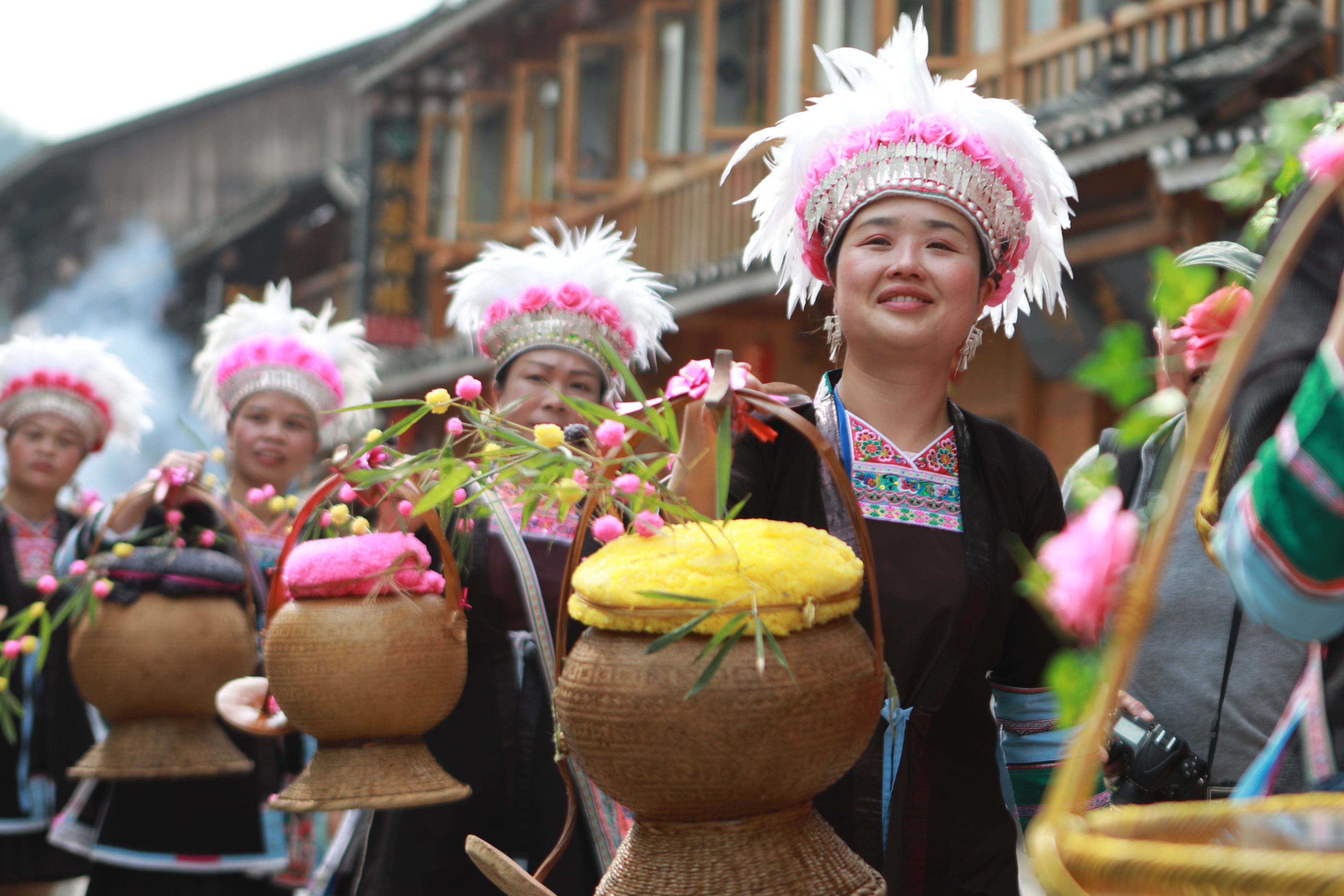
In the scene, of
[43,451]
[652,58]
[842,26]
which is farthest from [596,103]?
[43,451]

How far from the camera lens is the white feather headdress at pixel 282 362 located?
508 cm

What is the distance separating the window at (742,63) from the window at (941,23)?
1.83m

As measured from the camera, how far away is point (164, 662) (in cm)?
397

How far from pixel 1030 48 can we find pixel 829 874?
6963 mm

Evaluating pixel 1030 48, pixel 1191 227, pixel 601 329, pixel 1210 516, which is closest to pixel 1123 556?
pixel 1210 516

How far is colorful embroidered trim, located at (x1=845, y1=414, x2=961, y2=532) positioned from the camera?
2.50 meters

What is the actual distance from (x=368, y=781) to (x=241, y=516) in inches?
97.8

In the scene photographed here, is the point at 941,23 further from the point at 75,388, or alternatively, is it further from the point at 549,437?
the point at 549,437

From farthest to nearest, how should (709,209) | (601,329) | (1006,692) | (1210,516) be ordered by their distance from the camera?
(709,209) < (601,329) < (1006,692) < (1210,516)

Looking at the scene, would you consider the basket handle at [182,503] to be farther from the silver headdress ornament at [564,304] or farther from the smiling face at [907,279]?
the smiling face at [907,279]

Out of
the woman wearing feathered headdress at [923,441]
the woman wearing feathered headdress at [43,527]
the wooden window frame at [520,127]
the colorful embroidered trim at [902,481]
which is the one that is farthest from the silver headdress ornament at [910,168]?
the wooden window frame at [520,127]

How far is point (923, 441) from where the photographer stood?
102 inches

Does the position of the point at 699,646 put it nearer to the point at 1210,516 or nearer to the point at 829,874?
the point at 829,874

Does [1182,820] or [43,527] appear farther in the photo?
[43,527]
